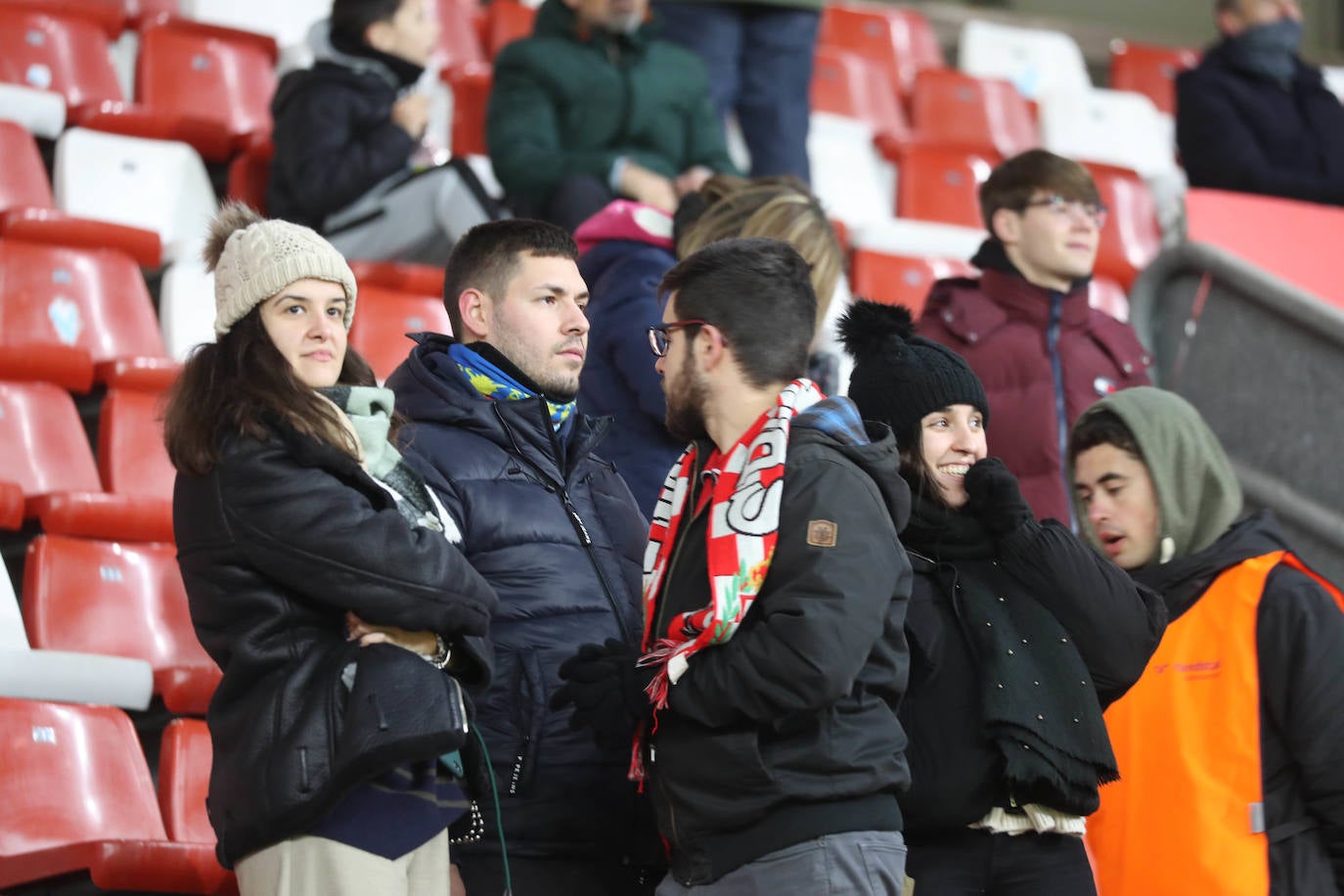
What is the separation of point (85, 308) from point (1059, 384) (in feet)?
8.16

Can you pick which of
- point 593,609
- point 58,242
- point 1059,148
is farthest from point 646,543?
point 1059,148

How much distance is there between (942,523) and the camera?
9.42 ft

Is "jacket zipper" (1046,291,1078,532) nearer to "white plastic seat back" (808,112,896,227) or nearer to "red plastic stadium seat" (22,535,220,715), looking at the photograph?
"red plastic stadium seat" (22,535,220,715)

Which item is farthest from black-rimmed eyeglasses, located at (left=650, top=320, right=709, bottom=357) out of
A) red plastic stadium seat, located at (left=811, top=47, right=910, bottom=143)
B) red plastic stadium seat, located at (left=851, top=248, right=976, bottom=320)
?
red plastic stadium seat, located at (left=811, top=47, right=910, bottom=143)

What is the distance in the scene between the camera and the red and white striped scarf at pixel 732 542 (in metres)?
2.40

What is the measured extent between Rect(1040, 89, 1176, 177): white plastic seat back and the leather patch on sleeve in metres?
5.62

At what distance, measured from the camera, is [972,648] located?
2795mm

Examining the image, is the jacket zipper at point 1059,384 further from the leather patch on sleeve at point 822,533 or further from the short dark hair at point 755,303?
the leather patch on sleeve at point 822,533

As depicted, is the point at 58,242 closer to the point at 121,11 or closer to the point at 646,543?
the point at 121,11

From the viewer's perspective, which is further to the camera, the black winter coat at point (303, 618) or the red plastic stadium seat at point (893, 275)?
the red plastic stadium seat at point (893, 275)

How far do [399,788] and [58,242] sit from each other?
2.81 meters

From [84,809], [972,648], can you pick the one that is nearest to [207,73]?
[84,809]

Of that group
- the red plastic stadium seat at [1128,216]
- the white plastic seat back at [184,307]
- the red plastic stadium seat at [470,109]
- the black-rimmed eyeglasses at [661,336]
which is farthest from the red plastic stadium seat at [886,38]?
the black-rimmed eyeglasses at [661,336]

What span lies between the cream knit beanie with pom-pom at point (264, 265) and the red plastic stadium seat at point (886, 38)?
18.3 ft
